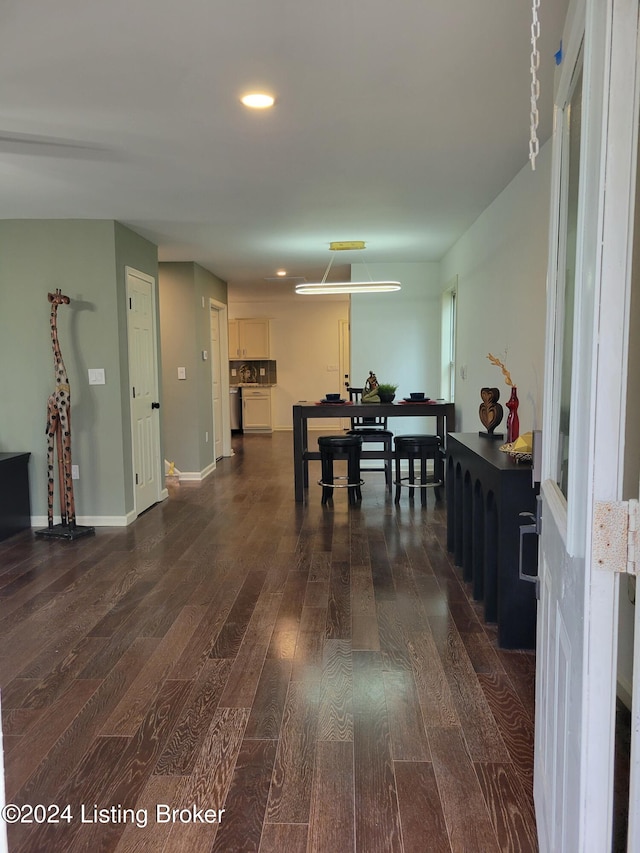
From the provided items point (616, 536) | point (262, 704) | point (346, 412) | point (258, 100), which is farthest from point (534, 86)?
point (346, 412)

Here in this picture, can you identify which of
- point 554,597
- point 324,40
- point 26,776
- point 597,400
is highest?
point 324,40

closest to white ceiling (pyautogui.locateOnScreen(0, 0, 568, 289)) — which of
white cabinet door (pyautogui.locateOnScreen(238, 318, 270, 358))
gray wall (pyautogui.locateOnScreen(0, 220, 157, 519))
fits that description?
gray wall (pyautogui.locateOnScreen(0, 220, 157, 519))

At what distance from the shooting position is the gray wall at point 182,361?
6965mm

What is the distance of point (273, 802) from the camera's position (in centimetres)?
181

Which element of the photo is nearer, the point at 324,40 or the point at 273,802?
the point at 273,802

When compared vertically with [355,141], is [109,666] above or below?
below

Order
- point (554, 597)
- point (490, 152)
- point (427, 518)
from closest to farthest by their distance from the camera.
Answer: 1. point (554, 597)
2. point (490, 152)
3. point (427, 518)

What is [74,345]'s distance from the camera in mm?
4988

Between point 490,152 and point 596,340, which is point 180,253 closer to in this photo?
A: point 490,152

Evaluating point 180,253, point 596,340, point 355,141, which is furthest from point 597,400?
point 180,253

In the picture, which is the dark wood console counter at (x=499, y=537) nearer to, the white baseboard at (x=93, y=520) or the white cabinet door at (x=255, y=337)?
the white baseboard at (x=93, y=520)

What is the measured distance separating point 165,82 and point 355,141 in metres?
1.06

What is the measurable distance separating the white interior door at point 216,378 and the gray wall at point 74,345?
2905 millimetres

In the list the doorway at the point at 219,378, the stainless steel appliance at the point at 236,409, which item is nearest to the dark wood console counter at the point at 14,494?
the doorway at the point at 219,378
